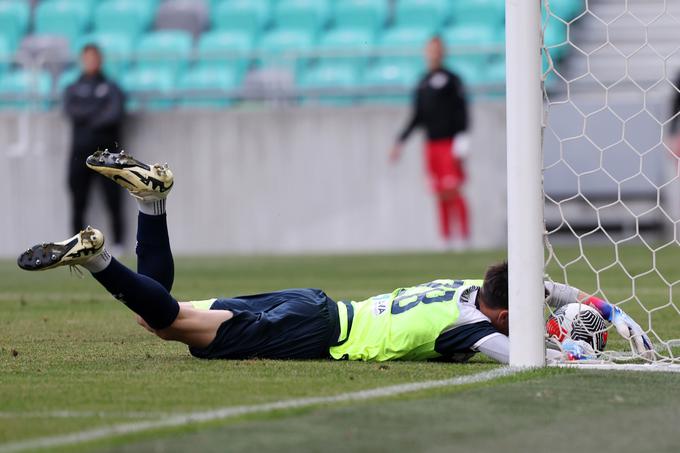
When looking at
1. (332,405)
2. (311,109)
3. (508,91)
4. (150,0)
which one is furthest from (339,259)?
(332,405)

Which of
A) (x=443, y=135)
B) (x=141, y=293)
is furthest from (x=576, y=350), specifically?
(x=443, y=135)

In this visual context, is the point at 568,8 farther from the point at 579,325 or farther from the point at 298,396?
the point at 298,396

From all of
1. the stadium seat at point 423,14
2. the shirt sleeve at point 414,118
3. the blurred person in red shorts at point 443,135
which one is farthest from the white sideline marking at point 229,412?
the stadium seat at point 423,14

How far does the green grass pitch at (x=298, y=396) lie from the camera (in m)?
3.95

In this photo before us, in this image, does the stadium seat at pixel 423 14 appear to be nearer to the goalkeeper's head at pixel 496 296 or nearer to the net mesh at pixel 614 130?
the net mesh at pixel 614 130

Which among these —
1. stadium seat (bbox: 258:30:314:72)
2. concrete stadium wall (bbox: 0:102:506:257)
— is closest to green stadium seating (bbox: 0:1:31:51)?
concrete stadium wall (bbox: 0:102:506:257)

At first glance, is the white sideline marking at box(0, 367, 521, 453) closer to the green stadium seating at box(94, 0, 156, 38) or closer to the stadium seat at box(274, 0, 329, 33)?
the stadium seat at box(274, 0, 329, 33)

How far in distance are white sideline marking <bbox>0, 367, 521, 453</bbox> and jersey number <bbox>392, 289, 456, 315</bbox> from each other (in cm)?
55

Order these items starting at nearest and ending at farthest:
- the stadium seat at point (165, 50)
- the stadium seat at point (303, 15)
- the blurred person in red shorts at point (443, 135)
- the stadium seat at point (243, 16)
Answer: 1. the blurred person in red shorts at point (443, 135)
2. the stadium seat at point (165, 50)
3. the stadium seat at point (303, 15)
4. the stadium seat at point (243, 16)

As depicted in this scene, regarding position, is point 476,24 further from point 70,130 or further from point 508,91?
point 508,91

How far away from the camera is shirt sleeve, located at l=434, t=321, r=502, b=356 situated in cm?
589

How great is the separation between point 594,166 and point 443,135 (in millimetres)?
1988

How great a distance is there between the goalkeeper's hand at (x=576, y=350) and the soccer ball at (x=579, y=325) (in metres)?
0.08

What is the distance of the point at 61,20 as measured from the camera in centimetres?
2006
